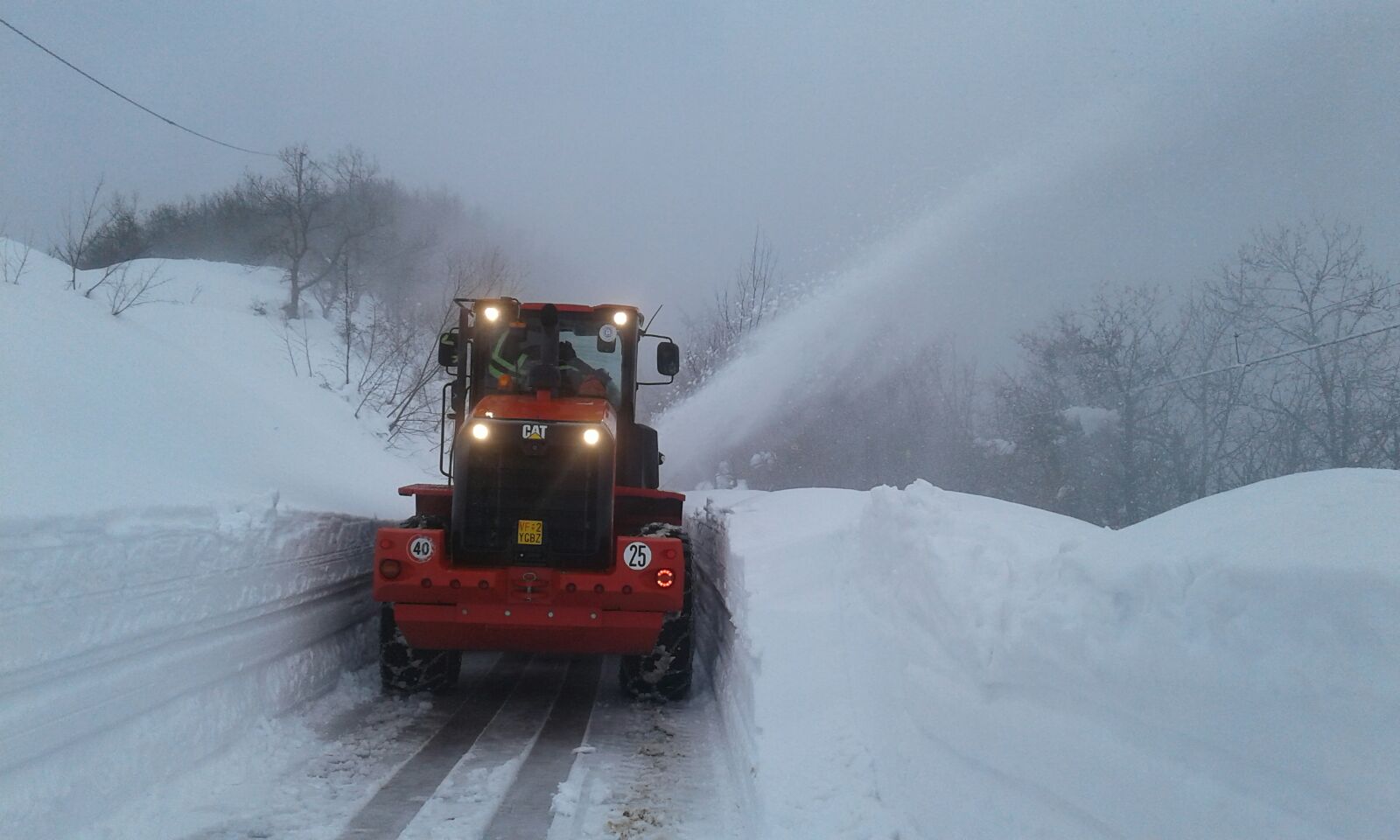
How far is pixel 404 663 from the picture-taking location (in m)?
7.98

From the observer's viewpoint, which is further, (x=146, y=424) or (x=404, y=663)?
(x=146, y=424)

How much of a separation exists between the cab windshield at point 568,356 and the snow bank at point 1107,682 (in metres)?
3.02

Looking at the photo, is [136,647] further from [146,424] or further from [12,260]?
[12,260]

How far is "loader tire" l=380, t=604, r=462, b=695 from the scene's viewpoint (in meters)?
7.88

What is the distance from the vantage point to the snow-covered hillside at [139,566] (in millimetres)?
4633

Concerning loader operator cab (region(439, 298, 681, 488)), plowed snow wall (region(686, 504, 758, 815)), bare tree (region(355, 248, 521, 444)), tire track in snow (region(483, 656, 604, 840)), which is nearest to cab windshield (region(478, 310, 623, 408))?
loader operator cab (region(439, 298, 681, 488))

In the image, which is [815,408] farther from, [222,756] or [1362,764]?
[1362,764]

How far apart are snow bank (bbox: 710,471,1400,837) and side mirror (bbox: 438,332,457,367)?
3998 millimetres

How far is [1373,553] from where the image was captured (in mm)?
2658

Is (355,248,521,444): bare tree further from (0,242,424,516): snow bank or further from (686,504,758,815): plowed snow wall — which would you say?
(686,504,758,815): plowed snow wall

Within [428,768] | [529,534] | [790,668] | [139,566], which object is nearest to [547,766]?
[428,768]

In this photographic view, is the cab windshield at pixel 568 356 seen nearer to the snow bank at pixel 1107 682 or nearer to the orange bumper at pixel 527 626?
the orange bumper at pixel 527 626

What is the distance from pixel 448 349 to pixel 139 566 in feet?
12.9

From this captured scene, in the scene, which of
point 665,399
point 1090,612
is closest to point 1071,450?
point 1090,612
